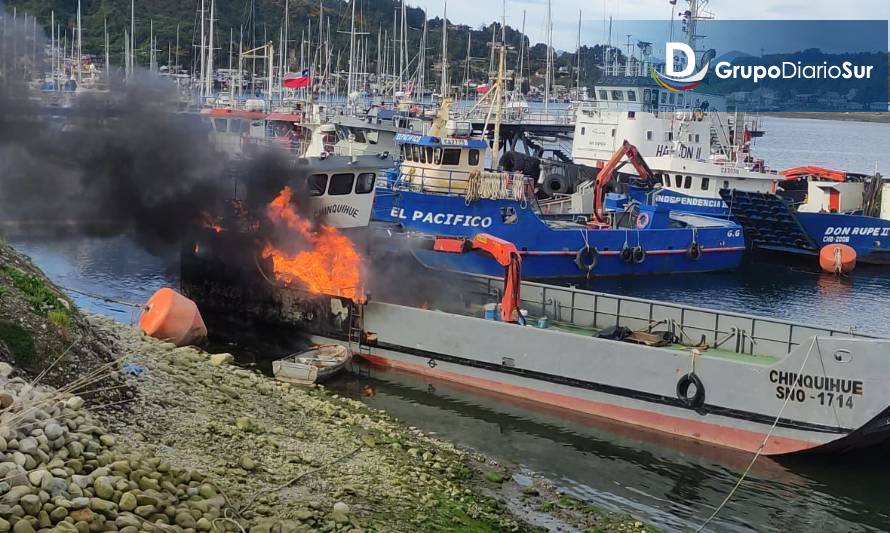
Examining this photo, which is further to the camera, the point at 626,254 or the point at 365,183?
the point at 626,254

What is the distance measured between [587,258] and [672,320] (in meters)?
14.6

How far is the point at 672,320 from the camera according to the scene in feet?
71.1

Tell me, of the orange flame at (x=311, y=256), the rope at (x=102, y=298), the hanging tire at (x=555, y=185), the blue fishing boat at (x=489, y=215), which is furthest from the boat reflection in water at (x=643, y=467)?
the hanging tire at (x=555, y=185)

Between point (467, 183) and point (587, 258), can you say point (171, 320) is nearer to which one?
point (467, 183)

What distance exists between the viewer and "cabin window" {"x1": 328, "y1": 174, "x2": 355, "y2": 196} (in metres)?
25.3

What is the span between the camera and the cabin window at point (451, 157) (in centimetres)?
3447

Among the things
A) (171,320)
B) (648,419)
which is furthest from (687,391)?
(171,320)

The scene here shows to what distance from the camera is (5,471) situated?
9.73 m

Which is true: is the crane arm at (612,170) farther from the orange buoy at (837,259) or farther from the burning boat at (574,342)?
the burning boat at (574,342)

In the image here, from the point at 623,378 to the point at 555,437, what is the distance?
1.91 meters

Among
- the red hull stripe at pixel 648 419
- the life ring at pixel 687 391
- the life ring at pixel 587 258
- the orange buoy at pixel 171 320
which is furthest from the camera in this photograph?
the life ring at pixel 587 258

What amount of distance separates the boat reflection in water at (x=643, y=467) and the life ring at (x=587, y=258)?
15257 millimetres

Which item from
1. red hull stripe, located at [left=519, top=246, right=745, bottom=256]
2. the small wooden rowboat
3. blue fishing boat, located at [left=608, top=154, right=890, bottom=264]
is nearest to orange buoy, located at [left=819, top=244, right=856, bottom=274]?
blue fishing boat, located at [left=608, top=154, right=890, bottom=264]

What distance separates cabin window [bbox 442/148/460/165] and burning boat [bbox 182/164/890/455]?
10.7m
